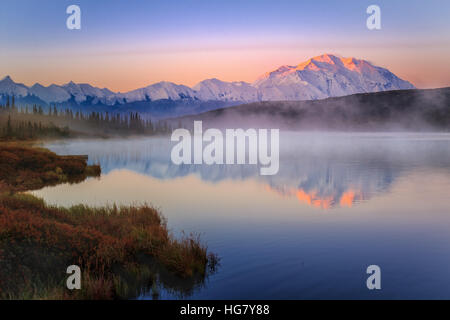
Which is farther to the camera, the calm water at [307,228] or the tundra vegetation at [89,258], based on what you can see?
the calm water at [307,228]

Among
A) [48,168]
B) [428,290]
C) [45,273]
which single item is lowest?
[428,290]

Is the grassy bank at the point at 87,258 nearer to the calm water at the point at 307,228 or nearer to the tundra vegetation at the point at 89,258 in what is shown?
the tundra vegetation at the point at 89,258

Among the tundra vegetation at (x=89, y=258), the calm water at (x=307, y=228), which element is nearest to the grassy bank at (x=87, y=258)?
the tundra vegetation at (x=89, y=258)

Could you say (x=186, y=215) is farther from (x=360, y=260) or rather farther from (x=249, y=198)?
(x=360, y=260)

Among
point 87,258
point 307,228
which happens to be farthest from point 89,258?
point 307,228

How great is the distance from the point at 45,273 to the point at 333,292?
9.29m

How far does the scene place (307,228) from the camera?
21.1m

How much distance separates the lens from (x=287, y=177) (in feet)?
156

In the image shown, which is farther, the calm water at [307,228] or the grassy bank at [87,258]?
the calm water at [307,228]

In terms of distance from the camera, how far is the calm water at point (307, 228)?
13.1m

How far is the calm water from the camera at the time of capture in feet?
42.9

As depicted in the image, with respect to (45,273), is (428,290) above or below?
below
